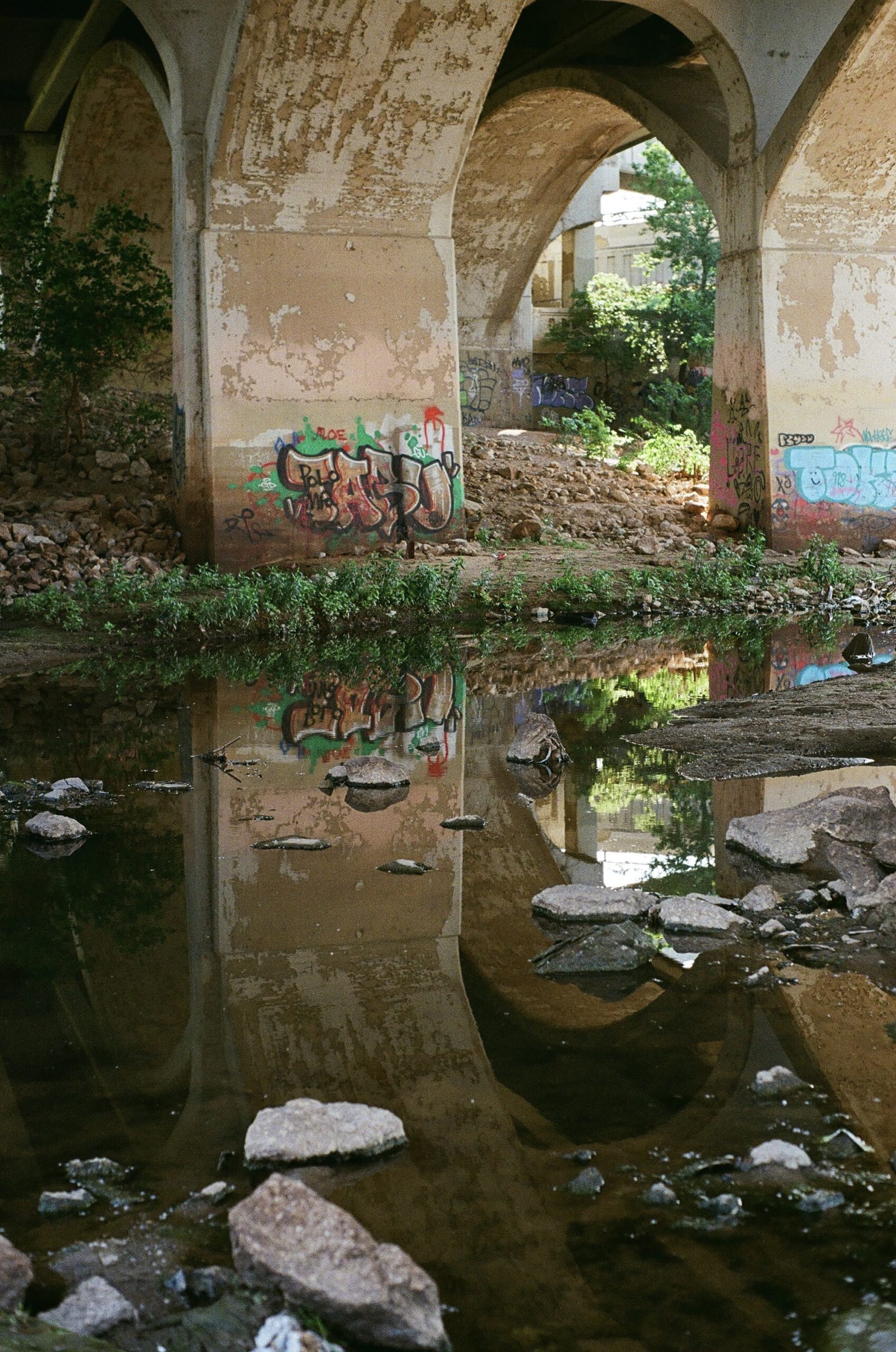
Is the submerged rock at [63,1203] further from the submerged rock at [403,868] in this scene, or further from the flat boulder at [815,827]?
the flat boulder at [815,827]

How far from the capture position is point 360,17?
40.4 ft

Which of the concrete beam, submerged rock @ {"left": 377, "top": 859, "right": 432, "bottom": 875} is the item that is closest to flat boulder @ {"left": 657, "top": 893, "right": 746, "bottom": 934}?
submerged rock @ {"left": 377, "top": 859, "right": 432, "bottom": 875}

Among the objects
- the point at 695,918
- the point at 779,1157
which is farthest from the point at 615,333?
the point at 779,1157

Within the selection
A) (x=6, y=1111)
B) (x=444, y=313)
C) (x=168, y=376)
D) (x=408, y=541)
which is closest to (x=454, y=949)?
(x=6, y=1111)

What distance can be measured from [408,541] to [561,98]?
1000 centimetres

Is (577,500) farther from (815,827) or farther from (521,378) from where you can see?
(815,827)

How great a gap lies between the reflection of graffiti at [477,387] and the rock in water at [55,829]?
20.6 meters

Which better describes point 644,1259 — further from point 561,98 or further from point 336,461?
point 561,98

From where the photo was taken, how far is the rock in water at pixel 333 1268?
7.70 ft

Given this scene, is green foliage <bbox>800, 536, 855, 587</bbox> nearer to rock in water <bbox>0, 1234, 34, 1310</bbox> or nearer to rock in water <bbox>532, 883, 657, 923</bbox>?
rock in water <bbox>532, 883, 657, 923</bbox>

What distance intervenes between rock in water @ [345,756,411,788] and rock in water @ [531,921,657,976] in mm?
2449

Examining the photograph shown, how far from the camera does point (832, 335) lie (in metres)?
15.9

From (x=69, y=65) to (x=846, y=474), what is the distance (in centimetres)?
1220

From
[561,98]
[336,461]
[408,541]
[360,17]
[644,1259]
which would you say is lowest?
[644,1259]
